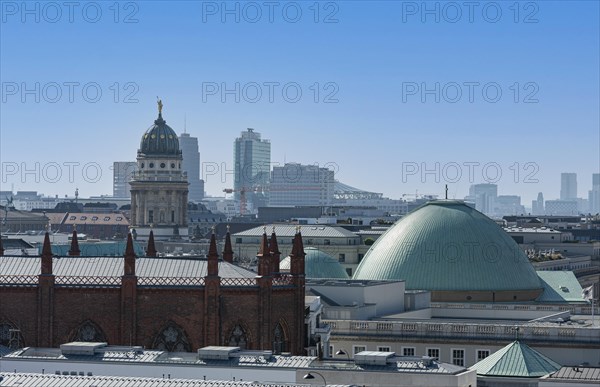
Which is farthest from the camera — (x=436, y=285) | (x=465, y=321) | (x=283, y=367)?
(x=436, y=285)

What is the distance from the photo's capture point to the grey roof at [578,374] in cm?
8872

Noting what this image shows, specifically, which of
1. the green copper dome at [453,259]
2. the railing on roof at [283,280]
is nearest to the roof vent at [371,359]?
the railing on roof at [283,280]

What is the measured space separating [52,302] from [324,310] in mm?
25989

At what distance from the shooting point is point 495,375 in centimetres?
10019

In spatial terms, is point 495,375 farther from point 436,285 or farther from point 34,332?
point 436,285

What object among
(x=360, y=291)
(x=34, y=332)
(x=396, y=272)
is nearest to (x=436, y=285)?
(x=396, y=272)

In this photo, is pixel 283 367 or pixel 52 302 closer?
pixel 283 367

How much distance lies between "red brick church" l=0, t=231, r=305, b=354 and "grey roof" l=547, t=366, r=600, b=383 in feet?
61.2

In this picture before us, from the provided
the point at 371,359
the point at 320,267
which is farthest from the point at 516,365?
the point at 320,267

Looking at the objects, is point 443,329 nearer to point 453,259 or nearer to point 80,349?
point 453,259

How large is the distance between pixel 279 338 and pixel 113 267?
36.2ft

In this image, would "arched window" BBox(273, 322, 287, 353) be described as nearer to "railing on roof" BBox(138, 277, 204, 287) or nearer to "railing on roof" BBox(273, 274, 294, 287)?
"railing on roof" BBox(273, 274, 294, 287)

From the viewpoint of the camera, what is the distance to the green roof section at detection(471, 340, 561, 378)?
100062mm

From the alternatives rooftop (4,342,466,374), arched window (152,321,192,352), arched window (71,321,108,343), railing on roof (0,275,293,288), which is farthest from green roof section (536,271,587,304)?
rooftop (4,342,466,374)
